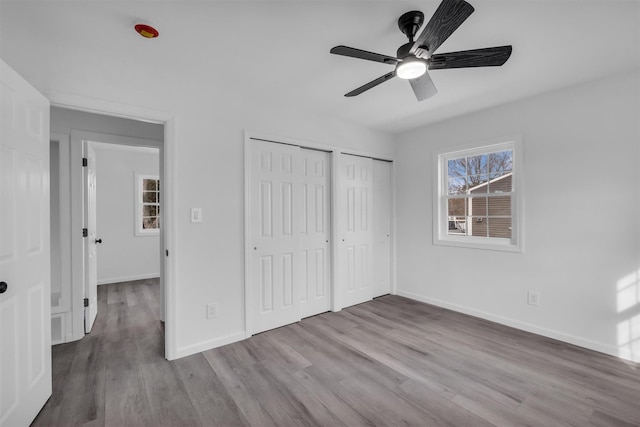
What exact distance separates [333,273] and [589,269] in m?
2.53

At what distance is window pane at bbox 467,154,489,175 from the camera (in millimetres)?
3521

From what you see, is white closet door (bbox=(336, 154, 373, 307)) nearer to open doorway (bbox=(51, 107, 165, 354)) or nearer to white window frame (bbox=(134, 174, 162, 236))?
open doorway (bbox=(51, 107, 165, 354))

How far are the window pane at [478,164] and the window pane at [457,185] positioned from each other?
0.13 meters

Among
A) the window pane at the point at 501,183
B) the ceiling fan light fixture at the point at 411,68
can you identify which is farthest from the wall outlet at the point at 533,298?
the ceiling fan light fixture at the point at 411,68

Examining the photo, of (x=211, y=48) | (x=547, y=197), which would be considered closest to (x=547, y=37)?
(x=547, y=197)

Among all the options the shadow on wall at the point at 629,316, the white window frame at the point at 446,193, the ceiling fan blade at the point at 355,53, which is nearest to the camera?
the ceiling fan blade at the point at 355,53

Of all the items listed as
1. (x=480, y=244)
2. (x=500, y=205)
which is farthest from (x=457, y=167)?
(x=480, y=244)

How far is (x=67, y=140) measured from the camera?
290cm

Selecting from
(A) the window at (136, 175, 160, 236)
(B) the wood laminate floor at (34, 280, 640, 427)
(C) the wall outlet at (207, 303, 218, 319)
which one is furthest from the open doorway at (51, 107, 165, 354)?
(A) the window at (136, 175, 160, 236)

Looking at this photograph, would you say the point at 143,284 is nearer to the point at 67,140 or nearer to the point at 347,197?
the point at 67,140

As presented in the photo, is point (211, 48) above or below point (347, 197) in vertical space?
above

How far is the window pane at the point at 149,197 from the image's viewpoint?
18.6 feet

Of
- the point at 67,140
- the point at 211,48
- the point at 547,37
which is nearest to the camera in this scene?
the point at 547,37

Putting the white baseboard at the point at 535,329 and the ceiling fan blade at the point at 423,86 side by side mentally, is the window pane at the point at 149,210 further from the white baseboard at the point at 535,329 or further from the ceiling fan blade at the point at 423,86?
the ceiling fan blade at the point at 423,86
